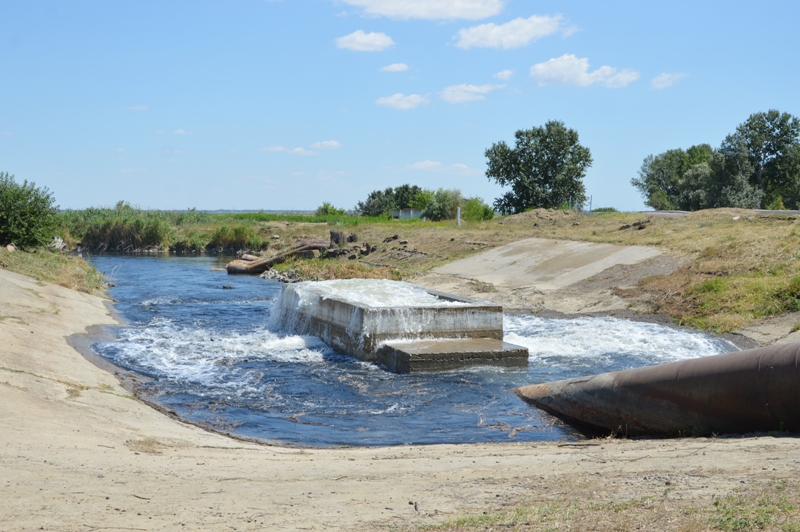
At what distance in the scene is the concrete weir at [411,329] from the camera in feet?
43.8

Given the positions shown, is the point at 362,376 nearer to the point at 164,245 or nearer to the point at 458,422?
the point at 458,422

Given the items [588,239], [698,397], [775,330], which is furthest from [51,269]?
[698,397]

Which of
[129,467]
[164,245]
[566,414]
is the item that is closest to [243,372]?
[566,414]

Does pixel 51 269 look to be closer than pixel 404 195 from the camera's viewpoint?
Yes

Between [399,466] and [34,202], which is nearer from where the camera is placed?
[399,466]

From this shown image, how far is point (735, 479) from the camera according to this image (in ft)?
18.0

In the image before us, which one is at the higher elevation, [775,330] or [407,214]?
[407,214]

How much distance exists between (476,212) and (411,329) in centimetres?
3721

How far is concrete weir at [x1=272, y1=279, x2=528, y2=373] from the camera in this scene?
1334cm

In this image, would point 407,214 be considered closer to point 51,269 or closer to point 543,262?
point 543,262

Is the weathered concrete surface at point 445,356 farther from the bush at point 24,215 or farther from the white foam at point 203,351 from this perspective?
the bush at point 24,215

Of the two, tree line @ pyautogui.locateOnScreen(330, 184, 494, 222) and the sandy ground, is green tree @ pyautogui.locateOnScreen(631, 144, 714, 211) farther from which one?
the sandy ground

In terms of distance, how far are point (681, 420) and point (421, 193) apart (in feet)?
240

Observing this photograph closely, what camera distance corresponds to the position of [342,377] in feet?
42.3
